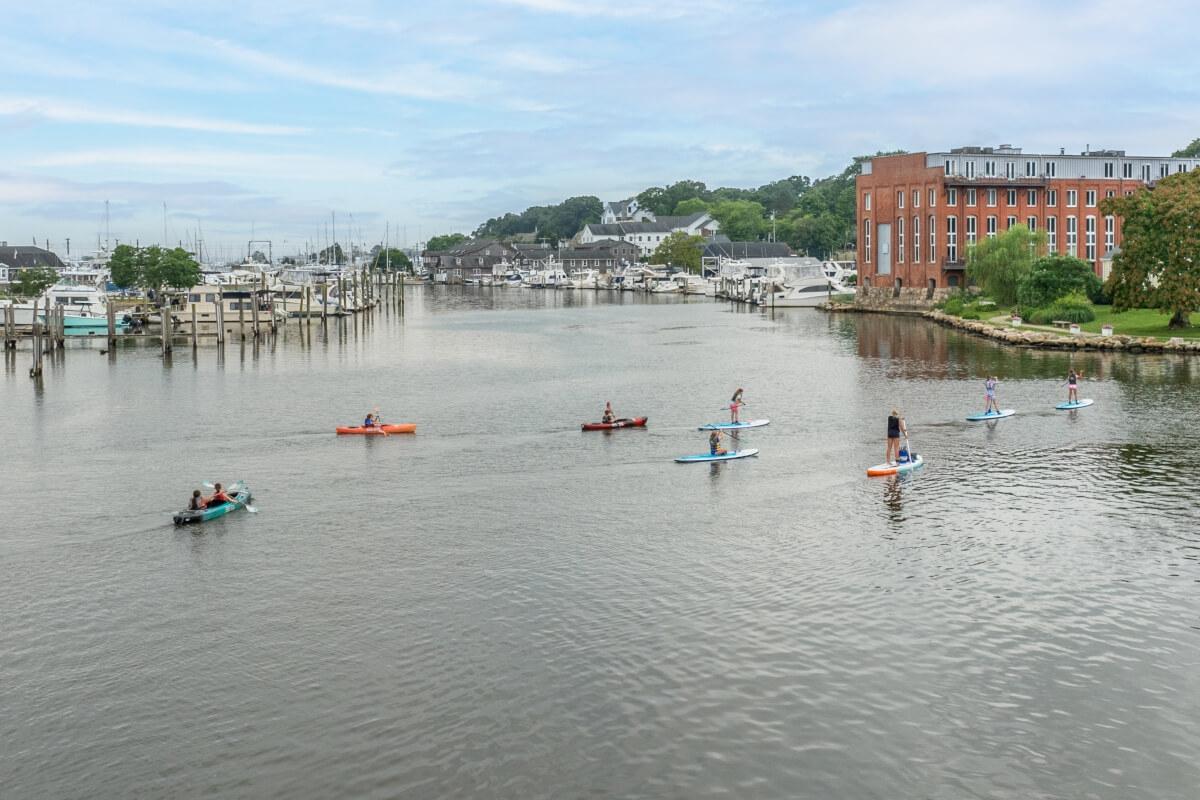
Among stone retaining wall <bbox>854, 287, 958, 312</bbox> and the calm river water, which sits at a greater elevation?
stone retaining wall <bbox>854, 287, 958, 312</bbox>

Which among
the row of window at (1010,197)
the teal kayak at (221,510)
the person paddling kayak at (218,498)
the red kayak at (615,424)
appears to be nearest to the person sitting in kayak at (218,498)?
the person paddling kayak at (218,498)

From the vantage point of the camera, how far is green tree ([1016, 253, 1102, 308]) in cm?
11294

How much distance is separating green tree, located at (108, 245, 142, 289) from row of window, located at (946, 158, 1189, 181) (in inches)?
4309

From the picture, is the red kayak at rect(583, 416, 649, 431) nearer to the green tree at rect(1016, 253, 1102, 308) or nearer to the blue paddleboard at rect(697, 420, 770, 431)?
the blue paddleboard at rect(697, 420, 770, 431)

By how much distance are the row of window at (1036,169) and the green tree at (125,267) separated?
359 ft

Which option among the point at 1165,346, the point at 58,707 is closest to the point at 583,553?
the point at 58,707

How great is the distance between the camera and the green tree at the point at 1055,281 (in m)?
113

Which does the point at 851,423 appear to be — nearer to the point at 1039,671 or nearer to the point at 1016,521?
the point at 1016,521

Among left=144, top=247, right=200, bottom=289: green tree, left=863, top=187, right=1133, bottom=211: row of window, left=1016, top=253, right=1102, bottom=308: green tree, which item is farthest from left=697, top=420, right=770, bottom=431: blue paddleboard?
left=144, top=247, right=200, bottom=289: green tree

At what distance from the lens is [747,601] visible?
103ft

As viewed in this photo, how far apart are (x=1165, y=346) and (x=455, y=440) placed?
6052 centimetres

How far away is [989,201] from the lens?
14500 cm

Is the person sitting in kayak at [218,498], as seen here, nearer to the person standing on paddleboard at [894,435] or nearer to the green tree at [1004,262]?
the person standing on paddleboard at [894,435]

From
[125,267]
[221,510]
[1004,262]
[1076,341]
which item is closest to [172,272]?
[125,267]
